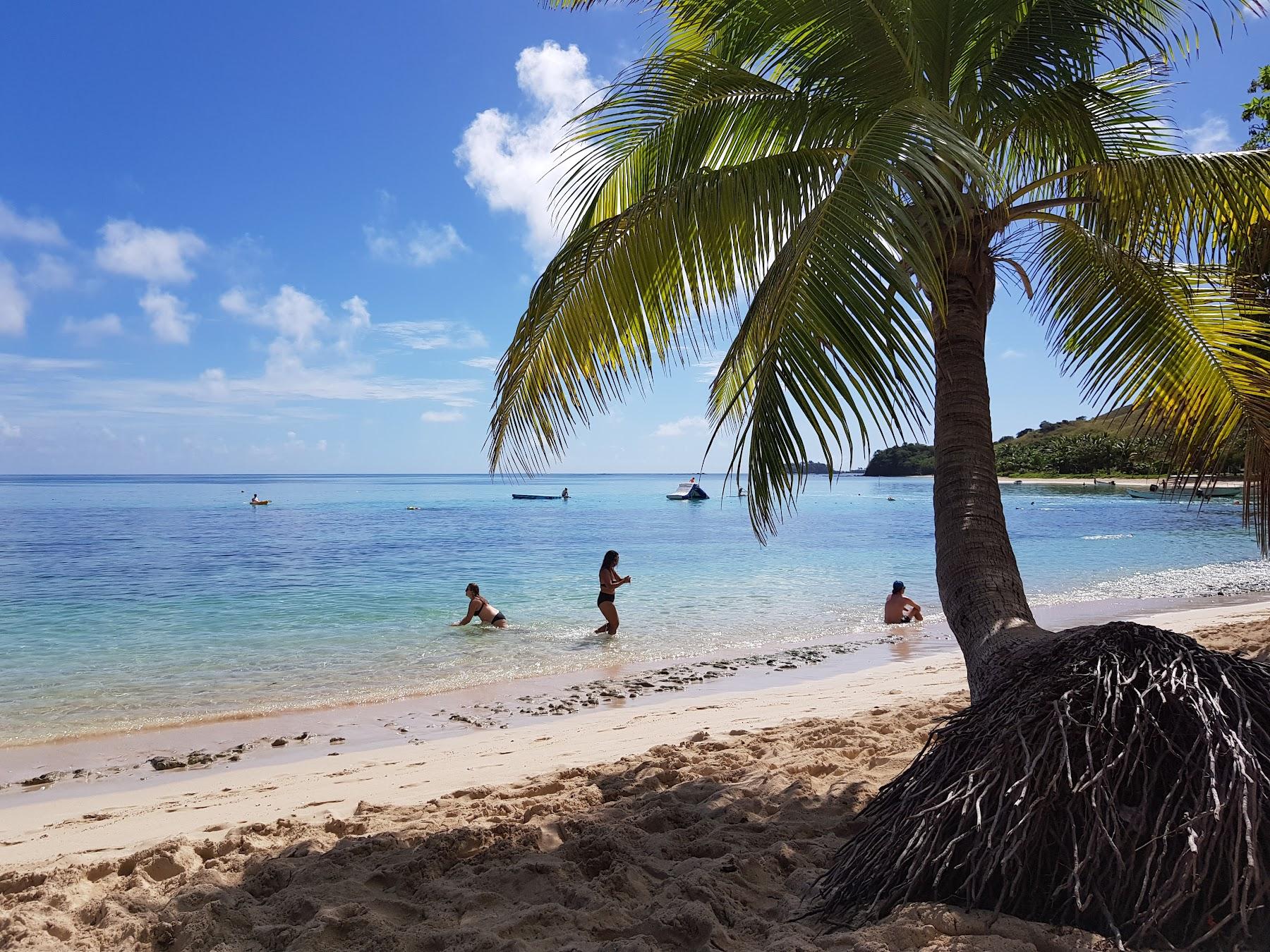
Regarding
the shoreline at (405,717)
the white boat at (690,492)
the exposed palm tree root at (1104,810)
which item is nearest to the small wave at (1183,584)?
the shoreline at (405,717)

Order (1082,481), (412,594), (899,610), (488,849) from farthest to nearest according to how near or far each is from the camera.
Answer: (1082,481), (412,594), (899,610), (488,849)

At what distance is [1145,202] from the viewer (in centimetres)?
464

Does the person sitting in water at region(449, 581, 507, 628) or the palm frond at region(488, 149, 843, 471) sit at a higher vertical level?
the palm frond at region(488, 149, 843, 471)

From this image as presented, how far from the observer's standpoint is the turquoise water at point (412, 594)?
1005 cm

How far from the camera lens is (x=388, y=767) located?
6.32m

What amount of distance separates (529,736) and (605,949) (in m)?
4.54

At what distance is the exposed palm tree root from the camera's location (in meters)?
2.28

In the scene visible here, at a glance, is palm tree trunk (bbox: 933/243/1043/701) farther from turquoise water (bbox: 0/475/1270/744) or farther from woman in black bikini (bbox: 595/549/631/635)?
woman in black bikini (bbox: 595/549/631/635)

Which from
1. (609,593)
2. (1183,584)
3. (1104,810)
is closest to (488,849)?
A: (1104,810)

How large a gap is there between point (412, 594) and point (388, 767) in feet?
39.3

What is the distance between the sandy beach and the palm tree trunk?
1230mm

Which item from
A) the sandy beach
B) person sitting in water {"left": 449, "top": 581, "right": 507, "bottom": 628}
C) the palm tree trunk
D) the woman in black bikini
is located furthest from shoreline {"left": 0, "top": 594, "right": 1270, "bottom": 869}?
person sitting in water {"left": 449, "top": 581, "right": 507, "bottom": 628}

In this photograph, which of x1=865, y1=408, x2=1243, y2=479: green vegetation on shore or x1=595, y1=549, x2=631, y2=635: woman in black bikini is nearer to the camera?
x1=865, y1=408, x2=1243, y2=479: green vegetation on shore

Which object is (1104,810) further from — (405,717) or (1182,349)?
(405,717)
